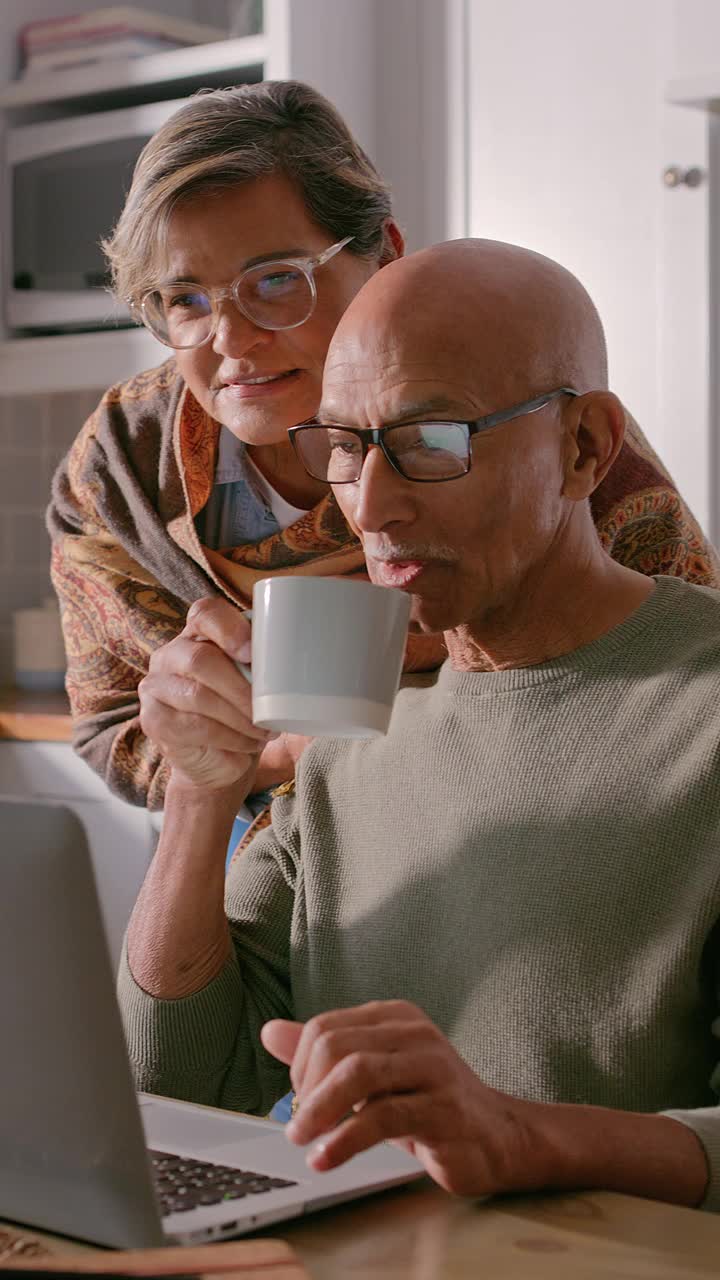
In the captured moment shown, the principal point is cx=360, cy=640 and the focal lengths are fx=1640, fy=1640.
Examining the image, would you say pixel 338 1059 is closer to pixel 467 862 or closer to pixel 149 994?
pixel 467 862

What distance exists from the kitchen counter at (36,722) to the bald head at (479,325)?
1.81m

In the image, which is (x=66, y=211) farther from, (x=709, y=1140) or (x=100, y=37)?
(x=709, y=1140)

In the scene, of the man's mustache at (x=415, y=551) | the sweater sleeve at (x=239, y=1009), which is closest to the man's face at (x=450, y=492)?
the man's mustache at (x=415, y=551)

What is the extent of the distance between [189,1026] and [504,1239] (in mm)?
561

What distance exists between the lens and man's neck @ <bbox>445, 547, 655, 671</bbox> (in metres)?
1.27

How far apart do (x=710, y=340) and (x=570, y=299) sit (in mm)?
1501

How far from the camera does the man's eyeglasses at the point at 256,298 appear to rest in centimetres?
164

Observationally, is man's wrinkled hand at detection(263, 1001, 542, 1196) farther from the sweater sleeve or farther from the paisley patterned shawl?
the paisley patterned shawl

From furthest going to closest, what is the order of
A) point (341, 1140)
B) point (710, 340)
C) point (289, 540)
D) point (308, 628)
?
point (710, 340)
point (289, 540)
point (308, 628)
point (341, 1140)

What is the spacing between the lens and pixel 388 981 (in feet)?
4.20

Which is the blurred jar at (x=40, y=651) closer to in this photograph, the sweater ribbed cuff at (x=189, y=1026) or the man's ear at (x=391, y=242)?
the man's ear at (x=391, y=242)

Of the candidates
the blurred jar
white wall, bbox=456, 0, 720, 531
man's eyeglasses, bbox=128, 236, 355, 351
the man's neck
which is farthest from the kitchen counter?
the man's neck

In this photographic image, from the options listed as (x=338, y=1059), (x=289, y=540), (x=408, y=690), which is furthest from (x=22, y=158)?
(x=338, y=1059)

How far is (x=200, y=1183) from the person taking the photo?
2.96 ft
